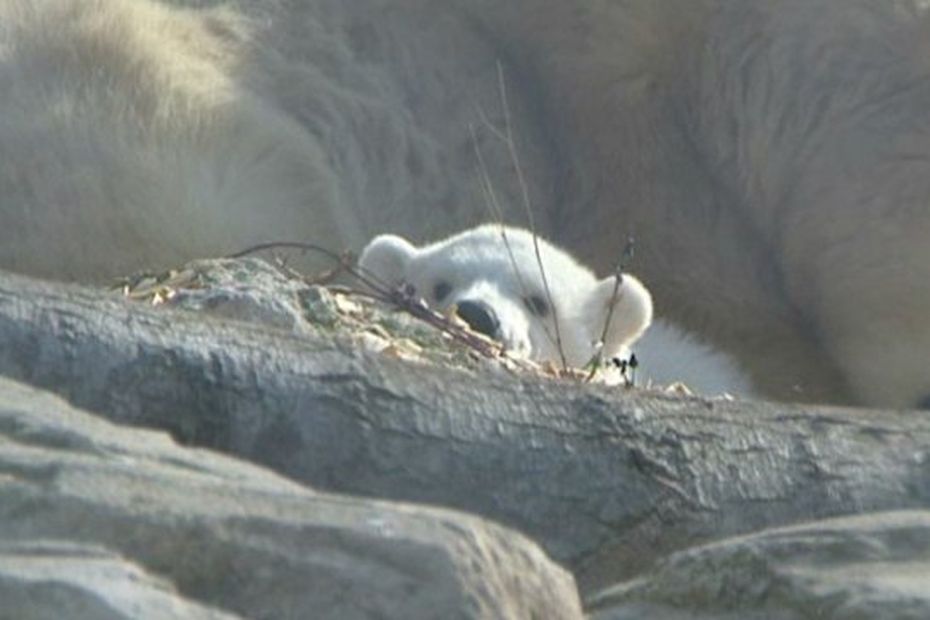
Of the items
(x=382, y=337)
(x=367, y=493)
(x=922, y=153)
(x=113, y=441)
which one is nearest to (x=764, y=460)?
(x=367, y=493)

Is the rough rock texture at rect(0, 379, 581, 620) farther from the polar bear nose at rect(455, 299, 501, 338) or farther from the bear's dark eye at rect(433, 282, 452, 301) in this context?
the bear's dark eye at rect(433, 282, 452, 301)

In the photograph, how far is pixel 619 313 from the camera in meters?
6.62

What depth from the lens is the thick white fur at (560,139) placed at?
23.2ft

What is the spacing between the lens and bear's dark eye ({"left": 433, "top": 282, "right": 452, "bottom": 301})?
651 centimetres

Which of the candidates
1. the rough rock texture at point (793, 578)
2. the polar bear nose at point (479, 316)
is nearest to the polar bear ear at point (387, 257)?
the polar bear nose at point (479, 316)

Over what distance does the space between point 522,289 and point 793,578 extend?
324 centimetres

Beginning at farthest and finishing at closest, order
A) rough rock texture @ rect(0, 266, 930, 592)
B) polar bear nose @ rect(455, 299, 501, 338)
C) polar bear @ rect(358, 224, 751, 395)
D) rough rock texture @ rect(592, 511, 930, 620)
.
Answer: polar bear @ rect(358, 224, 751, 395) < polar bear nose @ rect(455, 299, 501, 338) < rough rock texture @ rect(0, 266, 930, 592) < rough rock texture @ rect(592, 511, 930, 620)

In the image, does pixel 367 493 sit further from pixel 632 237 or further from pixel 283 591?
pixel 632 237

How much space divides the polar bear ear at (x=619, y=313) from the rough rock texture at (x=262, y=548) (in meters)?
3.53

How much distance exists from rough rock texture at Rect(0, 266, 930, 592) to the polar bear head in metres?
2.35

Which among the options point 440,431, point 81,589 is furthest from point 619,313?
point 81,589

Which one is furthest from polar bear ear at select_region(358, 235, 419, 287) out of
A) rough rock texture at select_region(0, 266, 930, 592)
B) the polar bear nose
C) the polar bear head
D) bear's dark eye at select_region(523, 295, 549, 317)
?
rough rock texture at select_region(0, 266, 930, 592)

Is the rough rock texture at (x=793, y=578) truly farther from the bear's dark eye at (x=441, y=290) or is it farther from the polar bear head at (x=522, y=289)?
the bear's dark eye at (x=441, y=290)

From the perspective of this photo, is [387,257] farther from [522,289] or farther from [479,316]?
[479,316]
